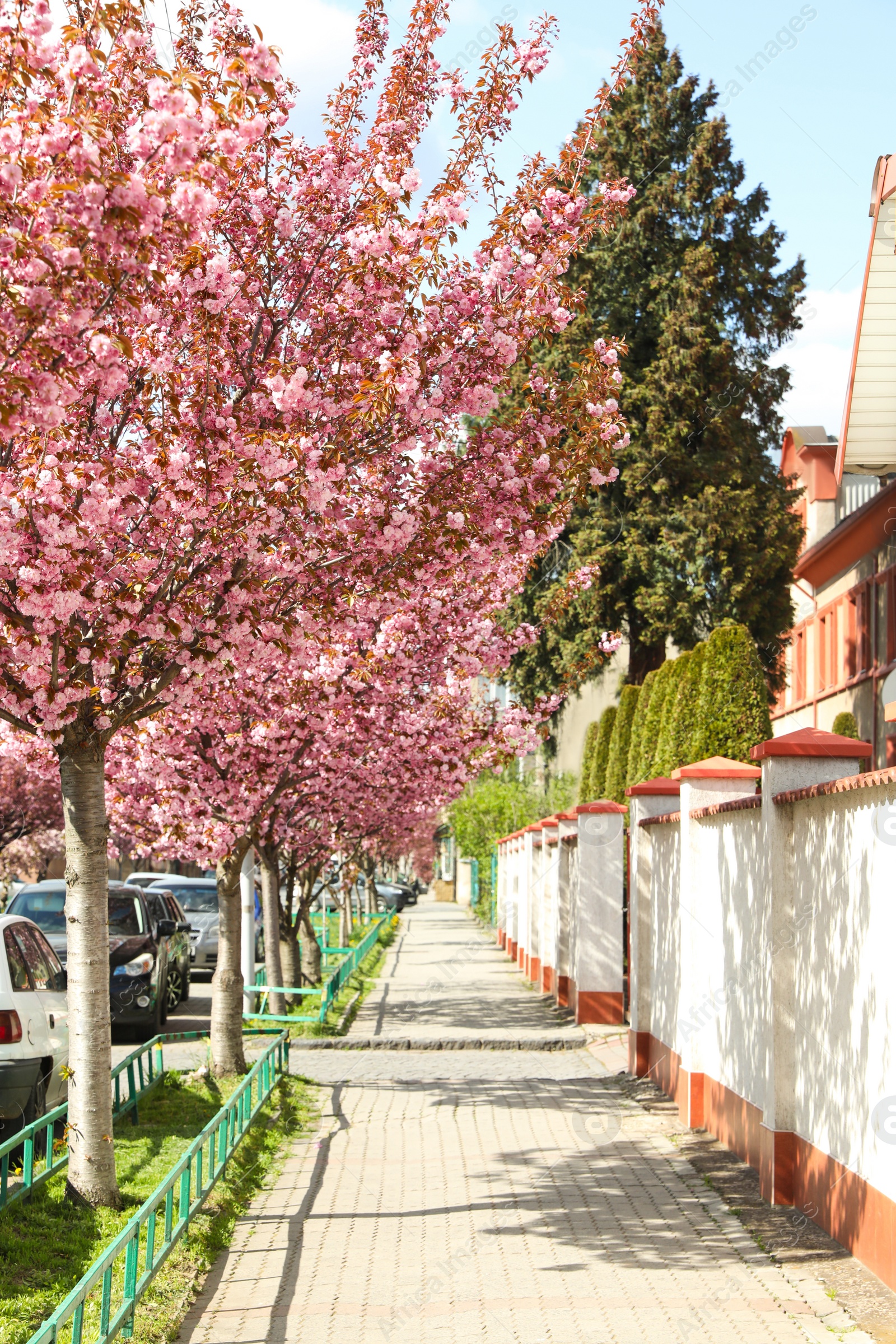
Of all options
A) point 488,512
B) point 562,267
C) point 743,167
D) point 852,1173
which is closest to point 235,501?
point 488,512

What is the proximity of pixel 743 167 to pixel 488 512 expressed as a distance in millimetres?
22697

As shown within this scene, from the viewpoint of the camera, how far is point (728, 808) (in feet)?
32.0

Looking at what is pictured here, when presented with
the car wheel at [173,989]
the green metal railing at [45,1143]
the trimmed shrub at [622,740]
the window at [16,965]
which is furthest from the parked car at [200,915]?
the window at [16,965]

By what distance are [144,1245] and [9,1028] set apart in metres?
2.28

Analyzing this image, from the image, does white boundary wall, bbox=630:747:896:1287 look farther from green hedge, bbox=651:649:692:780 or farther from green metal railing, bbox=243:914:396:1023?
green metal railing, bbox=243:914:396:1023

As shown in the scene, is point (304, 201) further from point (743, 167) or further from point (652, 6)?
point (743, 167)

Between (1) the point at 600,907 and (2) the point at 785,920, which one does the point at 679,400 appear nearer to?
(1) the point at 600,907

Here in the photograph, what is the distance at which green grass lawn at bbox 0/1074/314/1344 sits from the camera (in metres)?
6.16

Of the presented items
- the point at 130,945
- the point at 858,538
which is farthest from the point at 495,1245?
the point at 858,538

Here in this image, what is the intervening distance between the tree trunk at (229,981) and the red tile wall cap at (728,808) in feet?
14.9

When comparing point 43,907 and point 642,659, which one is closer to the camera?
point 43,907

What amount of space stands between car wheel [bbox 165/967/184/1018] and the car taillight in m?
9.33

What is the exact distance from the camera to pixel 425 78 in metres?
9.16

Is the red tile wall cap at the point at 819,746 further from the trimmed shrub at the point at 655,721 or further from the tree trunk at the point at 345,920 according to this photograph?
the tree trunk at the point at 345,920
